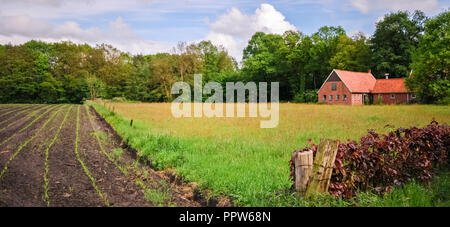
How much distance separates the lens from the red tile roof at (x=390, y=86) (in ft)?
154

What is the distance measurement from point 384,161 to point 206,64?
60787 millimetres

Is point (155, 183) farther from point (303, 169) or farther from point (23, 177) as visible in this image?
point (303, 169)

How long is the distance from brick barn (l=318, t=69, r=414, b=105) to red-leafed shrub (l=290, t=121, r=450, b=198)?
43116 mm

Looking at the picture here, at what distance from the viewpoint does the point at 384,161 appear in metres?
5.21

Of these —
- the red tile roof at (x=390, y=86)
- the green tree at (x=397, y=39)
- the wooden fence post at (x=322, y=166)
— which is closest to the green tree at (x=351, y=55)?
the green tree at (x=397, y=39)

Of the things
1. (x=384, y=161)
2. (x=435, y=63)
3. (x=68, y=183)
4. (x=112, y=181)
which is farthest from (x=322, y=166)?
(x=435, y=63)

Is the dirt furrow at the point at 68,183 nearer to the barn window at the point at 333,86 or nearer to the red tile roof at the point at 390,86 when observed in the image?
the barn window at the point at 333,86

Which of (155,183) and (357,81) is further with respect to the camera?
(357,81)

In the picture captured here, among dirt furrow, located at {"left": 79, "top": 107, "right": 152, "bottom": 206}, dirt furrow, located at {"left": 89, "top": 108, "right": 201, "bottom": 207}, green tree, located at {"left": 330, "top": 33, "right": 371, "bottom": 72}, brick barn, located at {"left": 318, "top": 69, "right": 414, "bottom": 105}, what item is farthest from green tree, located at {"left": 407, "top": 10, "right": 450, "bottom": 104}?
dirt furrow, located at {"left": 79, "top": 107, "right": 152, "bottom": 206}

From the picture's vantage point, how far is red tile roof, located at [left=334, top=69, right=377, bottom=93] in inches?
1861
